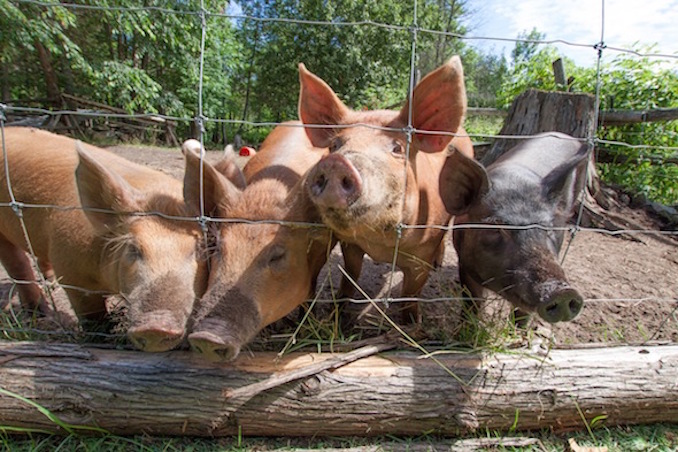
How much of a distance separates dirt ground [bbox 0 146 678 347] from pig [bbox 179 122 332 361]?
259mm

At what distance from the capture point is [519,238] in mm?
2373

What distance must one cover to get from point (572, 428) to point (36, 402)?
2.53 metres

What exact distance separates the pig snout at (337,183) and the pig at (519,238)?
0.80 m

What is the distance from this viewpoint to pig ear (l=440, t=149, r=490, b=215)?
8.13 ft

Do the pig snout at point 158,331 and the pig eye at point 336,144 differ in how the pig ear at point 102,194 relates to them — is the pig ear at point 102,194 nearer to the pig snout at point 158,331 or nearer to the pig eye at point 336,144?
the pig snout at point 158,331

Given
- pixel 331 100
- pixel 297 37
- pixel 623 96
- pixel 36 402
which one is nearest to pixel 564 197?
pixel 331 100

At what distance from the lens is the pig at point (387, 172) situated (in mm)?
1960

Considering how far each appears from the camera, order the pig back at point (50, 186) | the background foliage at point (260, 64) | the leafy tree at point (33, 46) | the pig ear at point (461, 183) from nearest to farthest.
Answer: the pig ear at point (461, 183) → the pig back at point (50, 186) → the background foliage at point (260, 64) → the leafy tree at point (33, 46)

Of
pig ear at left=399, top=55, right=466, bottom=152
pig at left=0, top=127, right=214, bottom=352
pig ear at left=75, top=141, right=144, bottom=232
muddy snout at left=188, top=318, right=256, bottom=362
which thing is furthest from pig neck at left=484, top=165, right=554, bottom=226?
pig ear at left=75, top=141, right=144, bottom=232

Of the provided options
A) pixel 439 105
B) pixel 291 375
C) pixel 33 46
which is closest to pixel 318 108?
pixel 439 105

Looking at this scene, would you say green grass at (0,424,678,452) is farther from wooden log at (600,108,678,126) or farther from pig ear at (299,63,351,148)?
wooden log at (600,108,678,126)

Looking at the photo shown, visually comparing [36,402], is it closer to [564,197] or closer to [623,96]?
[564,197]

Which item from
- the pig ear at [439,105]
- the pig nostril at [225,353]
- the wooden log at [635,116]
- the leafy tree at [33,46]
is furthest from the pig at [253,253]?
the leafy tree at [33,46]

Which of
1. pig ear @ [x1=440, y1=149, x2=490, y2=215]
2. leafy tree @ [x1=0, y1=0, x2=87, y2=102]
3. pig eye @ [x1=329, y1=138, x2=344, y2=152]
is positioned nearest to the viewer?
pig eye @ [x1=329, y1=138, x2=344, y2=152]
